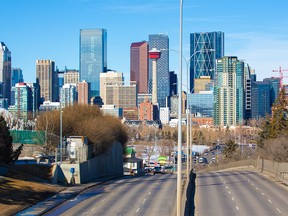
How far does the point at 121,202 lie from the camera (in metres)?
37.7

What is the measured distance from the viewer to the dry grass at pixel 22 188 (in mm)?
35050

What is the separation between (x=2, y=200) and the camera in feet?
116

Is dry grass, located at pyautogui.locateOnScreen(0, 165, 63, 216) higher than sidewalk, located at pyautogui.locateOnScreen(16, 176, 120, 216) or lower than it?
higher

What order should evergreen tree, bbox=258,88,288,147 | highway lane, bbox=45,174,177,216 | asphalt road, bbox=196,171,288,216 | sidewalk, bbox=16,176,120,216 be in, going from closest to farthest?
highway lane, bbox=45,174,177,216 → sidewalk, bbox=16,176,120,216 → asphalt road, bbox=196,171,288,216 → evergreen tree, bbox=258,88,288,147

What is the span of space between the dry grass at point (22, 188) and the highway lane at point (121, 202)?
86.8 inches

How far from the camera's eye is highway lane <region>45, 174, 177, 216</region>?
110ft

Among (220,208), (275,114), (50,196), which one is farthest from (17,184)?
(275,114)

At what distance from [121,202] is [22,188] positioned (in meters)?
7.74

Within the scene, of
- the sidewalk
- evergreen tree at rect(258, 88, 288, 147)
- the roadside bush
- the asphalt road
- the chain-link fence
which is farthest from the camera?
evergreen tree at rect(258, 88, 288, 147)

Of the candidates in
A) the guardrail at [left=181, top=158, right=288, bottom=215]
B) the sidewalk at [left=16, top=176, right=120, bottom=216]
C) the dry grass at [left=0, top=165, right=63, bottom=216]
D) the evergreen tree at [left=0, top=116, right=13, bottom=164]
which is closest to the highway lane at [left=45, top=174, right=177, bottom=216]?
the sidewalk at [left=16, top=176, right=120, bottom=216]

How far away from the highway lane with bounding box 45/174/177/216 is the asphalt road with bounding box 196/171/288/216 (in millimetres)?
2308

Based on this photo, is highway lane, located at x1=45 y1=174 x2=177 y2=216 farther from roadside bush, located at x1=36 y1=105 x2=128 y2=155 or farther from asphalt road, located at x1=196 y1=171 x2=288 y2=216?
roadside bush, located at x1=36 y1=105 x2=128 y2=155

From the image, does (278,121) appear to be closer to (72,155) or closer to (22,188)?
(72,155)

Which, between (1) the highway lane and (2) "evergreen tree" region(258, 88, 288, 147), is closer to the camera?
(1) the highway lane
